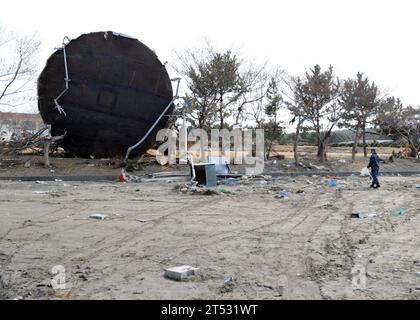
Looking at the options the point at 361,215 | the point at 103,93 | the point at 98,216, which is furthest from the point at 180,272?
the point at 103,93

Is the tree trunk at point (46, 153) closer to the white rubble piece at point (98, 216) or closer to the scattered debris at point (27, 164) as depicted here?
the scattered debris at point (27, 164)

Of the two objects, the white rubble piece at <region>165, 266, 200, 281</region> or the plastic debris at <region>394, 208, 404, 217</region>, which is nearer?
the white rubble piece at <region>165, 266, 200, 281</region>

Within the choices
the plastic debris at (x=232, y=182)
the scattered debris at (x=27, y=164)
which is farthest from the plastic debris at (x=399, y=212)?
the scattered debris at (x=27, y=164)

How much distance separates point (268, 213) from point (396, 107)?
18.1m

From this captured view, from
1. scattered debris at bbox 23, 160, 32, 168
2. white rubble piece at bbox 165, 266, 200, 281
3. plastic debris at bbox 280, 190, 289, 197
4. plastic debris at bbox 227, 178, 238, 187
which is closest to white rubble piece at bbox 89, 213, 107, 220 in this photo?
white rubble piece at bbox 165, 266, 200, 281

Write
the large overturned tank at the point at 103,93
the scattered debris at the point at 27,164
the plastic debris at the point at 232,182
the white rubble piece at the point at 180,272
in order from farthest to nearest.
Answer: the scattered debris at the point at 27,164
the large overturned tank at the point at 103,93
the plastic debris at the point at 232,182
the white rubble piece at the point at 180,272

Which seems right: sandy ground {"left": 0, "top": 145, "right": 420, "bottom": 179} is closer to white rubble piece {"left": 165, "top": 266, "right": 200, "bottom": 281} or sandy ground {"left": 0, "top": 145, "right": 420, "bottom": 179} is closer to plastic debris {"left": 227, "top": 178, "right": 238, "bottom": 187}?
plastic debris {"left": 227, "top": 178, "right": 238, "bottom": 187}

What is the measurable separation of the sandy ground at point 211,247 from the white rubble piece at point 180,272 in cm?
7

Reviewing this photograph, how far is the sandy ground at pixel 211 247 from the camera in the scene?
4.37 m

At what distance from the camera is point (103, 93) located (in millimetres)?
17109

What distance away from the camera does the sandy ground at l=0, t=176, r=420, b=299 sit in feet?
14.3

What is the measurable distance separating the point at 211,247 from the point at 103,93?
39.8 feet

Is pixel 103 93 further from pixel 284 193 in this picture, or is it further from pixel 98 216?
pixel 98 216

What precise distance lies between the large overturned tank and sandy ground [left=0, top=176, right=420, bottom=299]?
20.9 ft
